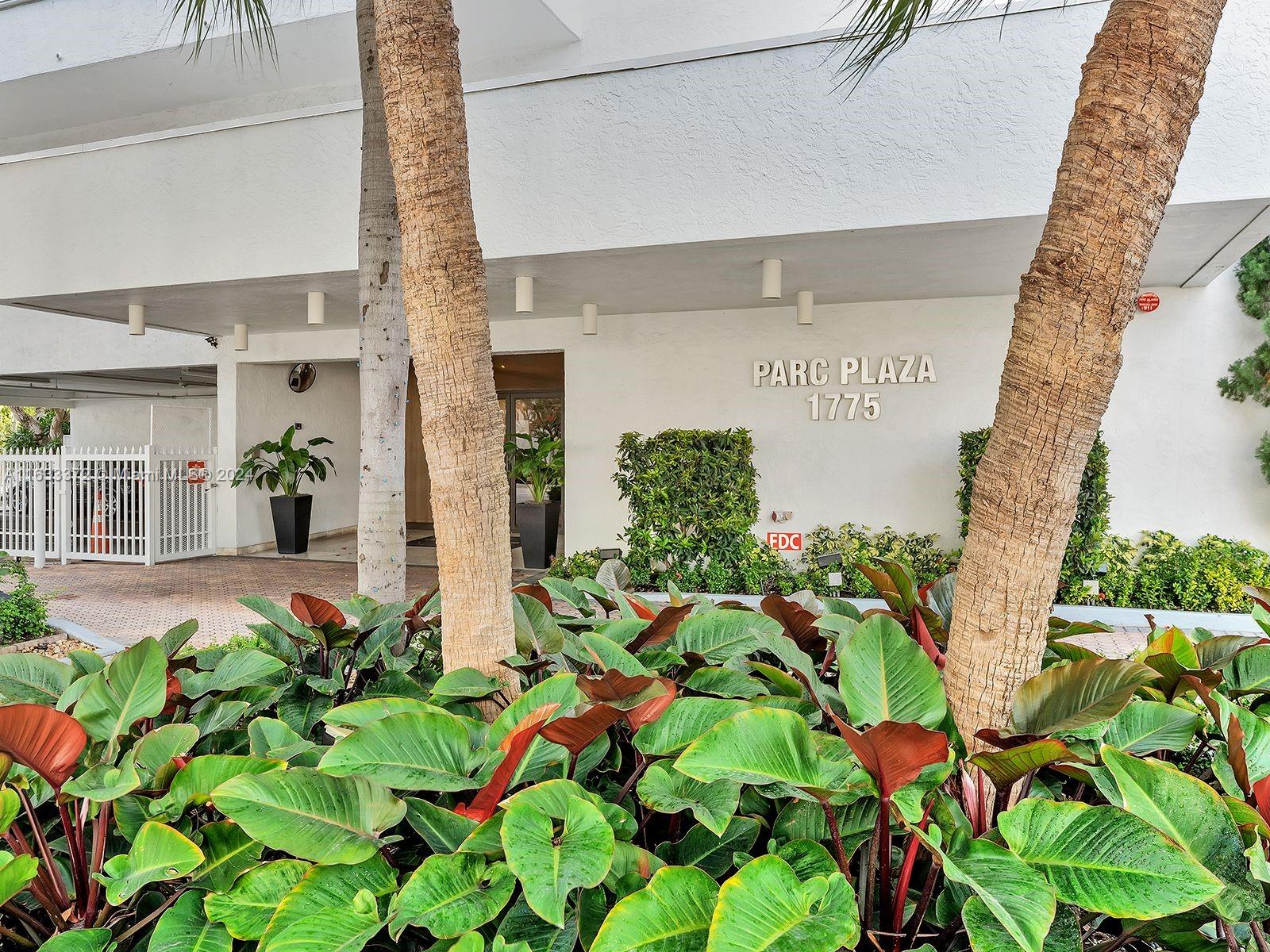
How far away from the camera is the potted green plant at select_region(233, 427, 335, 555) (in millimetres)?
10766

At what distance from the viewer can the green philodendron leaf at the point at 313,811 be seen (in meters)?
1.16

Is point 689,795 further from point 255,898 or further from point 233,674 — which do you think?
point 233,674

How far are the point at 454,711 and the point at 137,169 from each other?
6961 millimetres

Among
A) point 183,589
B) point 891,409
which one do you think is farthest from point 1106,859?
point 183,589

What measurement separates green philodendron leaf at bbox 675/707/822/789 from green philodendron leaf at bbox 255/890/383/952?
1.51ft

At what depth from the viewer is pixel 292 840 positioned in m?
1.16

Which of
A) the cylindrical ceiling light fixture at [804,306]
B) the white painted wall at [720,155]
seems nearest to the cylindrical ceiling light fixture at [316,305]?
the white painted wall at [720,155]

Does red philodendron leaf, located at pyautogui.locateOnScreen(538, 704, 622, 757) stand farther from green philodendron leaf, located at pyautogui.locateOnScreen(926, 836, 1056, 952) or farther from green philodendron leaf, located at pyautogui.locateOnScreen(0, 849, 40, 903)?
green philodendron leaf, located at pyautogui.locateOnScreen(0, 849, 40, 903)

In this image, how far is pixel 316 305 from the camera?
7.54 meters

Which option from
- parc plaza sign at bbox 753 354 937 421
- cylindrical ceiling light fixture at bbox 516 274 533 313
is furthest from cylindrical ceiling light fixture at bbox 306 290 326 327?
parc plaza sign at bbox 753 354 937 421

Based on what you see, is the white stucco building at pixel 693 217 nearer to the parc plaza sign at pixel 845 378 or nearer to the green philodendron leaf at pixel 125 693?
the parc plaza sign at pixel 845 378

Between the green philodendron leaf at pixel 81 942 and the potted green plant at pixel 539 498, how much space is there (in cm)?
840

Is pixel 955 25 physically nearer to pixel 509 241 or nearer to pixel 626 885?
pixel 509 241

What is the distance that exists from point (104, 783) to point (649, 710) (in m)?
0.85
